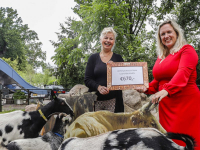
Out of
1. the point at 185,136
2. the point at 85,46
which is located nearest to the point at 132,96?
the point at 85,46

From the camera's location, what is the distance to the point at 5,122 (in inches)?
107

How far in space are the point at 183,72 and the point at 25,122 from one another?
2280mm

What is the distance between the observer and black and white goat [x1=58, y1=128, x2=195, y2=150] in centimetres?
105

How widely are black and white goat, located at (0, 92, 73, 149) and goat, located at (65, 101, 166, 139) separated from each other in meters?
0.95

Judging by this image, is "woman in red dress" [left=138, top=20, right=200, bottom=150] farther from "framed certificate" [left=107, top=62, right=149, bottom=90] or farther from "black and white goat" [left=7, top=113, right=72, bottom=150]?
"black and white goat" [left=7, top=113, right=72, bottom=150]

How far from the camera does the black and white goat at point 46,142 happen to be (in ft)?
5.96

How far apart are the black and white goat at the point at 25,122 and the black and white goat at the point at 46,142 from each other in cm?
32

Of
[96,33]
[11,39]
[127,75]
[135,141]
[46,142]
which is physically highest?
[11,39]

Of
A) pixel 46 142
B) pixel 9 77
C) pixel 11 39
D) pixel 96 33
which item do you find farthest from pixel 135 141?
pixel 11 39

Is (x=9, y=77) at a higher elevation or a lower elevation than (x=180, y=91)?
higher

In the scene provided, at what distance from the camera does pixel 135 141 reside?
1076 mm

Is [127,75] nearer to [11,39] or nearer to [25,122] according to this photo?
[25,122]

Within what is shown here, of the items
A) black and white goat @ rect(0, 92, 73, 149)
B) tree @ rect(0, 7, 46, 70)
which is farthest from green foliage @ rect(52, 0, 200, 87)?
tree @ rect(0, 7, 46, 70)

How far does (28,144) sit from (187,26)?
53.0ft
